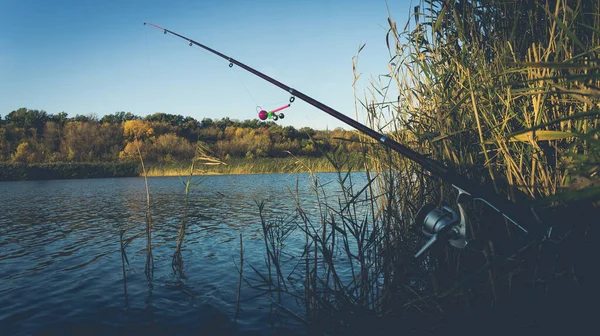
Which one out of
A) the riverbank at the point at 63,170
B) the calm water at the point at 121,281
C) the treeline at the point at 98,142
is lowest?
the calm water at the point at 121,281

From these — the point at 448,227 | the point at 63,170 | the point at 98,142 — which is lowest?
the point at 448,227

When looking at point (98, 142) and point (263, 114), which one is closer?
point (263, 114)

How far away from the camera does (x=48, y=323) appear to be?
3553 mm

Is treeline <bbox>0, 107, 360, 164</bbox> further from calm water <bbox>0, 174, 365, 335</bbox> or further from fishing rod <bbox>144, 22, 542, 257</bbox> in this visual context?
fishing rod <bbox>144, 22, 542, 257</bbox>

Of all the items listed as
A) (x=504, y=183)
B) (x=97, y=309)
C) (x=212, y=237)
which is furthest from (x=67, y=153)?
(x=504, y=183)

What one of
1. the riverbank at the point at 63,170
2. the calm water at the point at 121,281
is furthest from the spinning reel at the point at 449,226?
the riverbank at the point at 63,170

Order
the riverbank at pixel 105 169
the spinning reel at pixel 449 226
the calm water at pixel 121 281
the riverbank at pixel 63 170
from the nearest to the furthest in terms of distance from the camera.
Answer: the spinning reel at pixel 449 226 → the calm water at pixel 121 281 → the riverbank at pixel 105 169 → the riverbank at pixel 63 170

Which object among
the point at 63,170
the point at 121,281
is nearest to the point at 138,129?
the point at 63,170

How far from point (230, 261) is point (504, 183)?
397 cm

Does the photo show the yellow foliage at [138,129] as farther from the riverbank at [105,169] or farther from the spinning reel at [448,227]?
the spinning reel at [448,227]

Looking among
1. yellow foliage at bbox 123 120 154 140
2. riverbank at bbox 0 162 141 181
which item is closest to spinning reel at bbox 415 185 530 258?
riverbank at bbox 0 162 141 181

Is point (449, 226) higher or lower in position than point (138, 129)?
lower

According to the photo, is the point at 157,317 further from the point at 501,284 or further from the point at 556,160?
the point at 556,160

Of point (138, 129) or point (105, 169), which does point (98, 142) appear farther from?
point (105, 169)
